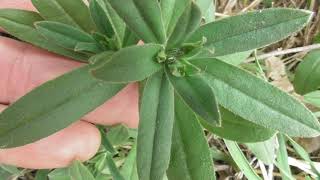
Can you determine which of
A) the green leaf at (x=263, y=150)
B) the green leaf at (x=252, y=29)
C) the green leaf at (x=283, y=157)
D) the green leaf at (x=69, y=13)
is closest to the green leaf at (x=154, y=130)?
the green leaf at (x=252, y=29)

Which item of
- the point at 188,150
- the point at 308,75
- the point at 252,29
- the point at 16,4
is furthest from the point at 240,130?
the point at 16,4

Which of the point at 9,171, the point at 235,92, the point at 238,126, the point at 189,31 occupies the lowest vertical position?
the point at 9,171

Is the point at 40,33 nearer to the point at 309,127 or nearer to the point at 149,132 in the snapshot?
the point at 149,132

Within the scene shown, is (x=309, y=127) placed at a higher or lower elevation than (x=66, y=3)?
lower

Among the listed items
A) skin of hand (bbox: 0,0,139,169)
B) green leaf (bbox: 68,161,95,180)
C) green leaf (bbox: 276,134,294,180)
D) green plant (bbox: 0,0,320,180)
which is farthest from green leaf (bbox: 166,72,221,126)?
green leaf (bbox: 276,134,294,180)

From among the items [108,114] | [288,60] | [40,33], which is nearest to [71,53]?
[40,33]

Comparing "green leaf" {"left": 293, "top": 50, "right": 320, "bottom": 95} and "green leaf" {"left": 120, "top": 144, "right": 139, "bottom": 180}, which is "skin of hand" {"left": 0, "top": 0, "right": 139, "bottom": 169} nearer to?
"green leaf" {"left": 120, "top": 144, "right": 139, "bottom": 180}
